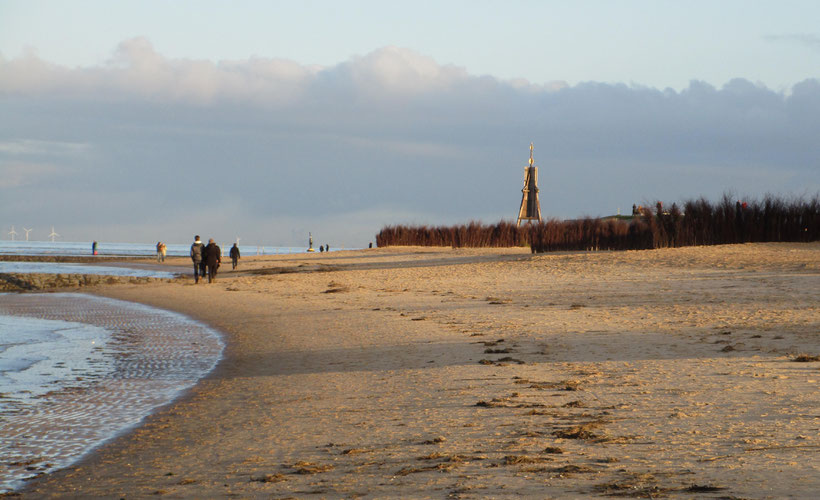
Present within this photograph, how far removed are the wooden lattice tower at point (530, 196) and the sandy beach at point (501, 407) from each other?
39.0 metres

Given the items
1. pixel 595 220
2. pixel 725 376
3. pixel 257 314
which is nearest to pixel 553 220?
pixel 595 220

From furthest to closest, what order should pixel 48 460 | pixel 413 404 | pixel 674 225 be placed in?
1. pixel 674 225
2. pixel 413 404
3. pixel 48 460

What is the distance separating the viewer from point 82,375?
35.6ft

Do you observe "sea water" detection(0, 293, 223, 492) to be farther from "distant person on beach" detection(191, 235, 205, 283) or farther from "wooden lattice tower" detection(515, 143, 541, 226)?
"wooden lattice tower" detection(515, 143, 541, 226)

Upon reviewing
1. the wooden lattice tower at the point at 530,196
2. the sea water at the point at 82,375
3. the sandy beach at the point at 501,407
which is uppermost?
the wooden lattice tower at the point at 530,196

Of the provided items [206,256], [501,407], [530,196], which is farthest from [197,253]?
[530,196]

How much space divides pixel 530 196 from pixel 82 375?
48.8m

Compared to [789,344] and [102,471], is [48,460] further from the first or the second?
[789,344]

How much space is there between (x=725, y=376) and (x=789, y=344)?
2707mm

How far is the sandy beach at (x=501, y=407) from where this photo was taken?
5172 millimetres

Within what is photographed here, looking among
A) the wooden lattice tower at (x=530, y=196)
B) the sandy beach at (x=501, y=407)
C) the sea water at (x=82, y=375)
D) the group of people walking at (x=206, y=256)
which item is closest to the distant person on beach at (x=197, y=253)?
the group of people walking at (x=206, y=256)

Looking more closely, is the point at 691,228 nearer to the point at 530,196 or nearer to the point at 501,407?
the point at 501,407

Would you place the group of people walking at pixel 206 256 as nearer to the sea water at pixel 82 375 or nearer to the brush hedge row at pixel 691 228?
the sea water at pixel 82 375

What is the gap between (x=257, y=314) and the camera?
19.1 m
